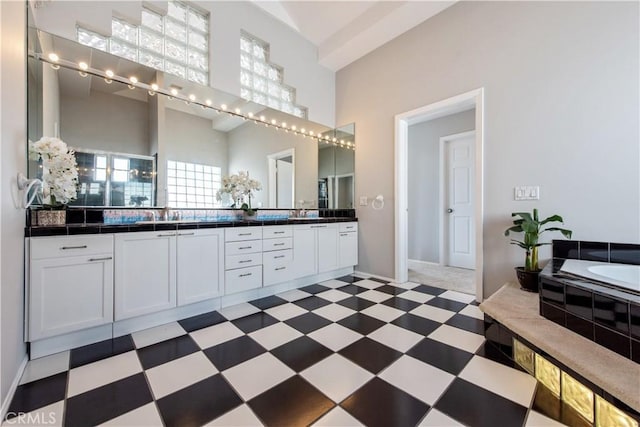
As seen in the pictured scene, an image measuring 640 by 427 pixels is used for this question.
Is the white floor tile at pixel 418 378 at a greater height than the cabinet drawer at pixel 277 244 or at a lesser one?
lesser

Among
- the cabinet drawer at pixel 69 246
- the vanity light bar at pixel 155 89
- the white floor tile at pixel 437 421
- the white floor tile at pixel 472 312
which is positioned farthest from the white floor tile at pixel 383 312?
the vanity light bar at pixel 155 89

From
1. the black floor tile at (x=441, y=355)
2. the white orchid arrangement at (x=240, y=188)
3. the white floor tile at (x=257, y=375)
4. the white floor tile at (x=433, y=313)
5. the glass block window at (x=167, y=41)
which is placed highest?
the glass block window at (x=167, y=41)

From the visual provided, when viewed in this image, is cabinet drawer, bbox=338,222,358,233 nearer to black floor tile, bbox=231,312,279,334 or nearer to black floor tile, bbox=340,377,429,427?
black floor tile, bbox=231,312,279,334

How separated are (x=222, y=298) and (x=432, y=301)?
205 cm

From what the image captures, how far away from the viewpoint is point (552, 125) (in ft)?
7.17

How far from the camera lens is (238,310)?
2.34 metres

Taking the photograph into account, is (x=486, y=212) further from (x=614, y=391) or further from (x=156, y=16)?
(x=156, y=16)

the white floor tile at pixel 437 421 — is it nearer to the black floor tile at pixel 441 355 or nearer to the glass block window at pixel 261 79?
the black floor tile at pixel 441 355

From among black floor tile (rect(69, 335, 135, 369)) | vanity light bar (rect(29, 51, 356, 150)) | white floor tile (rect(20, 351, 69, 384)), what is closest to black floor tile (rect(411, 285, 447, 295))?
vanity light bar (rect(29, 51, 356, 150))

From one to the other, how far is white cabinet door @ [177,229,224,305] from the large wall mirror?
22.9 inches

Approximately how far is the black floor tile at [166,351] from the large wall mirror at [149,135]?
1.24 metres

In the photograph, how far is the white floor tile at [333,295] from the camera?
2656 millimetres

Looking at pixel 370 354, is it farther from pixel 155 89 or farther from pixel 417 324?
pixel 155 89

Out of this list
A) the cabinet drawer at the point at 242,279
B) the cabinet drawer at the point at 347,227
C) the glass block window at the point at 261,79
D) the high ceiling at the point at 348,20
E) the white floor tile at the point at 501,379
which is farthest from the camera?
the cabinet drawer at the point at 347,227
